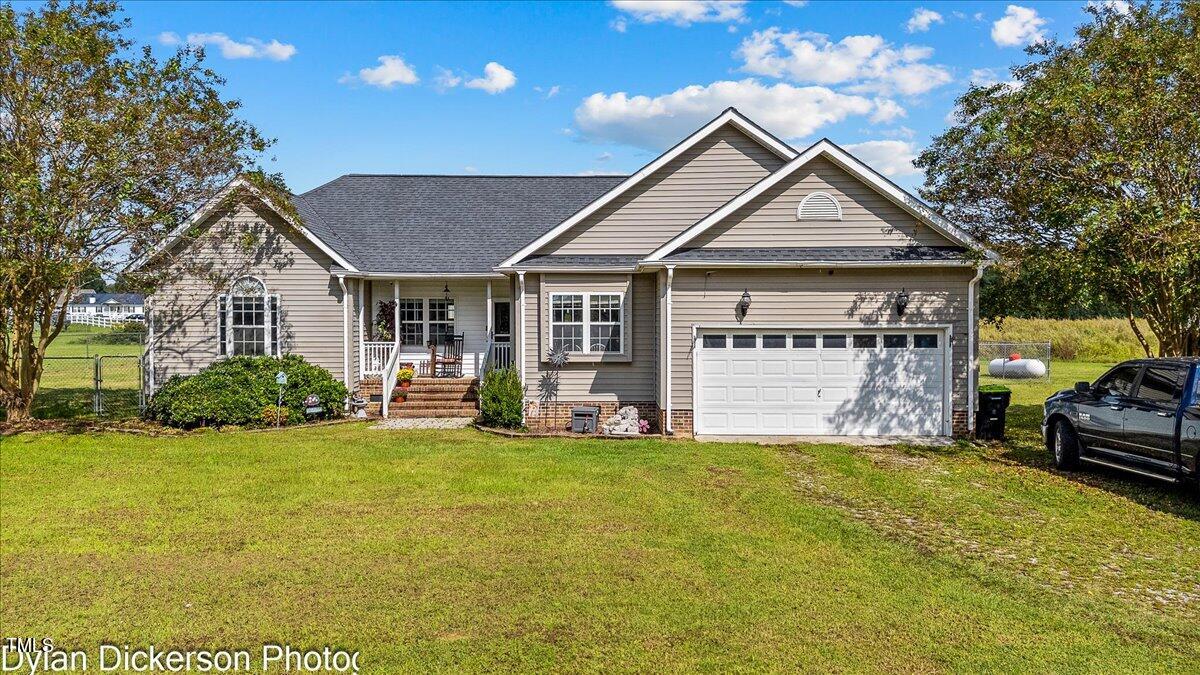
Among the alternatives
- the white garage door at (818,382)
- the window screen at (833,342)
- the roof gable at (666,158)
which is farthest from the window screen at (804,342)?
the roof gable at (666,158)

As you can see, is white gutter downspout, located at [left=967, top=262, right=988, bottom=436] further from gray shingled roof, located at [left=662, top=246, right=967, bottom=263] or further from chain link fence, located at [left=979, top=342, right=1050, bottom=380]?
chain link fence, located at [left=979, top=342, right=1050, bottom=380]

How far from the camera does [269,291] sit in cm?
1741

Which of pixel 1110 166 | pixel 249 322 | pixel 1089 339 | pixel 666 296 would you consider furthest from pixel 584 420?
pixel 1089 339

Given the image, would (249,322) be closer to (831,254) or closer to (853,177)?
(831,254)

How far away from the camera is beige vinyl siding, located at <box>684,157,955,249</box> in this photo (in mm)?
14344

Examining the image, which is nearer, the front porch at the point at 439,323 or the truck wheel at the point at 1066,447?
the truck wheel at the point at 1066,447

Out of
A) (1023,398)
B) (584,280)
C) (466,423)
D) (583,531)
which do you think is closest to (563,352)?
(584,280)

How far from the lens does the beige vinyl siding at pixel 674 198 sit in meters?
16.2

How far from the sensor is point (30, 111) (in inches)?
543

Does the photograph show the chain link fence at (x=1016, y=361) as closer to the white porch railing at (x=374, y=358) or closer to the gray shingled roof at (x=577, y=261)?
the gray shingled roof at (x=577, y=261)

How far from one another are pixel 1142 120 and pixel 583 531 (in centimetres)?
1178

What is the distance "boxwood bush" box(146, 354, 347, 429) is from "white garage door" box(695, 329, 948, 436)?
8.76 meters

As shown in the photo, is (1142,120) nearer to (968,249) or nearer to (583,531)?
(968,249)

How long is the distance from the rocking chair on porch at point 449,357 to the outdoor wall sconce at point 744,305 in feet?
26.6
